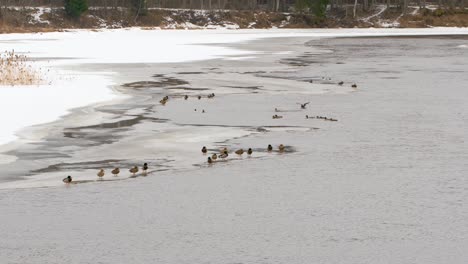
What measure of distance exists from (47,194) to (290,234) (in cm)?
412

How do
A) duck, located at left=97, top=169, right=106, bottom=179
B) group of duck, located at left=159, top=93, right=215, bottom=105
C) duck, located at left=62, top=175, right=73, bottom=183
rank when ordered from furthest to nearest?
group of duck, located at left=159, top=93, right=215, bottom=105
duck, located at left=97, top=169, right=106, bottom=179
duck, located at left=62, top=175, right=73, bottom=183

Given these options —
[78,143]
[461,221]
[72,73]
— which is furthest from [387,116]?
[72,73]

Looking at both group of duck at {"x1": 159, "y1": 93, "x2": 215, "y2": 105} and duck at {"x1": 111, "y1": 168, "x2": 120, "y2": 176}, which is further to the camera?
group of duck at {"x1": 159, "y1": 93, "x2": 215, "y2": 105}

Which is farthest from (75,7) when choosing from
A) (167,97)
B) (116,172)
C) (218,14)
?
(116,172)

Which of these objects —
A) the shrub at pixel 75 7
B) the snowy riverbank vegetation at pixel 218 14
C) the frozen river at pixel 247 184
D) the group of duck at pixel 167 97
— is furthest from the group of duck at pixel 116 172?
the shrub at pixel 75 7

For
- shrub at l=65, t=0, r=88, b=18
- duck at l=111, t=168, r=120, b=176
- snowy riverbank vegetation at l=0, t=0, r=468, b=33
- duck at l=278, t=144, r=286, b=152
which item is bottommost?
snowy riverbank vegetation at l=0, t=0, r=468, b=33

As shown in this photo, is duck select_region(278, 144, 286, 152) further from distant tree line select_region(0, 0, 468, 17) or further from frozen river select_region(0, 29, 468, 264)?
distant tree line select_region(0, 0, 468, 17)

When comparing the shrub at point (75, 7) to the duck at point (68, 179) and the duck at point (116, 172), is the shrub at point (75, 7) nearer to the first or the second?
the duck at point (116, 172)

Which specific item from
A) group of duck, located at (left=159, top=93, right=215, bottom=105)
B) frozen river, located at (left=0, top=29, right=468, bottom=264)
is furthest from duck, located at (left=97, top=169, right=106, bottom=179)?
group of duck, located at (left=159, top=93, right=215, bottom=105)

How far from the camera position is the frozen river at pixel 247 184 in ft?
35.6

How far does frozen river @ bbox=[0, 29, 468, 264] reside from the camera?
35.6 ft

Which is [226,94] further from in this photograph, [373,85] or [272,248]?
[272,248]

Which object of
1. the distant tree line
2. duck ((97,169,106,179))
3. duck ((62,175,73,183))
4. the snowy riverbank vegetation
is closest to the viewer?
duck ((62,175,73,183))

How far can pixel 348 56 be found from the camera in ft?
173
